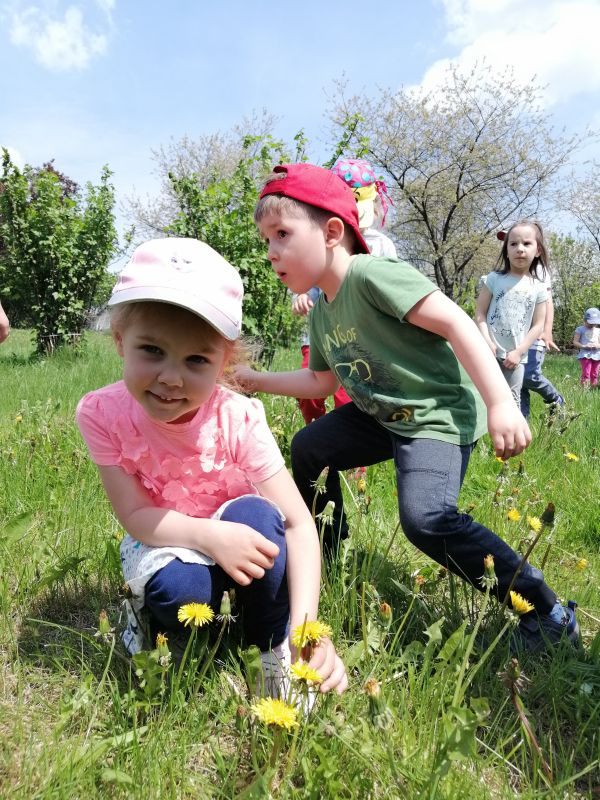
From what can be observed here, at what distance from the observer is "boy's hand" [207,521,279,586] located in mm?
1377

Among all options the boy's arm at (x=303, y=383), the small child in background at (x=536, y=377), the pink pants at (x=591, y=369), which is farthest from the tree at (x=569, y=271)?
the boy's arm at (x=303, y=383)

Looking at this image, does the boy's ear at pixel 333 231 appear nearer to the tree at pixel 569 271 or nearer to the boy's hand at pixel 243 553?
the boy's hand at pixel 243 553

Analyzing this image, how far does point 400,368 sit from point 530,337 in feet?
10.7

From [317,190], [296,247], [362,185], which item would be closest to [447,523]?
[296,247]

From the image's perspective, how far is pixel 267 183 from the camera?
2020mm

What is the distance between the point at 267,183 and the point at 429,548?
1.21 m

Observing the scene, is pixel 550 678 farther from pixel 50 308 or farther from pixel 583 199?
pixel 583 199

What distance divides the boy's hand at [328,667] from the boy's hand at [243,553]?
7.9 inches

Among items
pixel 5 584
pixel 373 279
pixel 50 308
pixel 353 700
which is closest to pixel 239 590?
pixel 353 700

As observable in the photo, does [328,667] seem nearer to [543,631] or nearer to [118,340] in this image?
[543,631]

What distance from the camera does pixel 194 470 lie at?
62.9 inches

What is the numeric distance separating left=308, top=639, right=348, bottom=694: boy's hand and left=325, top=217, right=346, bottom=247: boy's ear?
45.2 inches

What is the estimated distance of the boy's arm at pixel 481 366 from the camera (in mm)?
1533

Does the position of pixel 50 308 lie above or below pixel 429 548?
above
